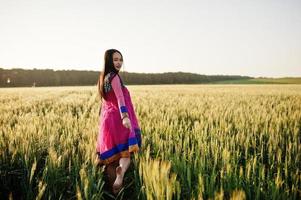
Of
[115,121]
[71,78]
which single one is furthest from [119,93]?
[71,78]

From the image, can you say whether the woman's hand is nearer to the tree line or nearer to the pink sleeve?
the pink sleeve

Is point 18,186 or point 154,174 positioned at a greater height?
point 154,174

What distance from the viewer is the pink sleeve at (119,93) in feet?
7.74

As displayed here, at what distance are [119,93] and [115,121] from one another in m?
0.24

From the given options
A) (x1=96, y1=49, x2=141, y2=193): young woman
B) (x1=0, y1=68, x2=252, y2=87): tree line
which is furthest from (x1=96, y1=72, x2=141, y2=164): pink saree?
(x1=0, y1=68, x2=252, y2=87): tree line

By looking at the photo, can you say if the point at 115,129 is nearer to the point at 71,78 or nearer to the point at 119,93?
the point at 119,93

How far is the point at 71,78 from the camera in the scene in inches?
2239

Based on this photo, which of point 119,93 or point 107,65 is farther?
point 107,65

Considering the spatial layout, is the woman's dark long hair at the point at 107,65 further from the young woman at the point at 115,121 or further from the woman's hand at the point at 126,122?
the woman's hand at the point at 126,122

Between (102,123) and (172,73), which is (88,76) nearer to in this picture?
(172,73)

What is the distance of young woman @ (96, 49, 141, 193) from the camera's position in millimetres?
2367

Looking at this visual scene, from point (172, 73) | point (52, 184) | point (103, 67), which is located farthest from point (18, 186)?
point (172, 73)

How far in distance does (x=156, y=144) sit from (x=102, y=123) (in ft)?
1.84

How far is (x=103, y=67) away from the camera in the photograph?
261cm
